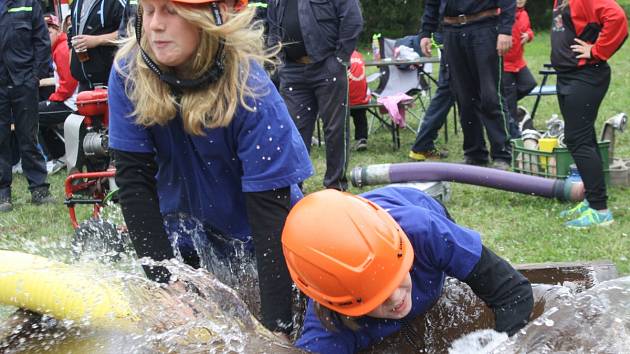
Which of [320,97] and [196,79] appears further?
[320,97]

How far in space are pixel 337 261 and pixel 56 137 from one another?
8308 mm

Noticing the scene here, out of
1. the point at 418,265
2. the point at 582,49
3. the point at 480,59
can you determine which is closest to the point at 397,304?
the point at 418,265

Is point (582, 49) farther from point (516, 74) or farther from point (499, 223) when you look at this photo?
point (516, 74)

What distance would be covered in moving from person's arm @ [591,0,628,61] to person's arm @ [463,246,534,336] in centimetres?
320

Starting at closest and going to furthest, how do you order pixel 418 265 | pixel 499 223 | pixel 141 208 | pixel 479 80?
1. pixel 418 265
2. pixel 141 208
3. pixel 499 223
4. pixel 479 80

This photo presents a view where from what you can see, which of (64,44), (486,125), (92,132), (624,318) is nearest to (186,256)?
(624,318)

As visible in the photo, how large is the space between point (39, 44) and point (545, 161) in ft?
16.6

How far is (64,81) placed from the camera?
937cm

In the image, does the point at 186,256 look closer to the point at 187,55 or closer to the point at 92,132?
the point at 187,55

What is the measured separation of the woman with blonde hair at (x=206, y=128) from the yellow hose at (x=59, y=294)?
29 cm

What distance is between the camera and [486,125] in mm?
8039

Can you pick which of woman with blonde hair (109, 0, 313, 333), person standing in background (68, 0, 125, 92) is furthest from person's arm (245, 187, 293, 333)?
person standing in background (68, 0, 125, 92)

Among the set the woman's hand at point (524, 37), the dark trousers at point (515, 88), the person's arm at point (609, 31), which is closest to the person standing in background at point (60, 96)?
the dark trousers at point (515, 88)

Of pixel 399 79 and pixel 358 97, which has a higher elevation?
pixel 358 97
